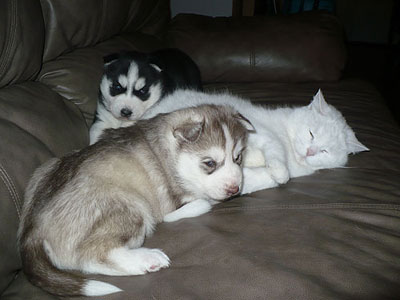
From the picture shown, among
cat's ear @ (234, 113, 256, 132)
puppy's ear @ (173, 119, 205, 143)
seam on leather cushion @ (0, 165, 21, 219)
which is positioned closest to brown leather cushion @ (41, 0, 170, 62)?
seam on leather cushion @ (0, 165, 21, 219)

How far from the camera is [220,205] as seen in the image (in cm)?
210

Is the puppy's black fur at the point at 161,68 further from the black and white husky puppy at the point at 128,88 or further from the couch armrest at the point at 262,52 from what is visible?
the couch armrest at the point at 262,52

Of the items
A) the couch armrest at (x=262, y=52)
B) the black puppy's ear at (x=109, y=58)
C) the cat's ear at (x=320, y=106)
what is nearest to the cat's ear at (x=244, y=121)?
the cat's ear at (x=320, y=106)

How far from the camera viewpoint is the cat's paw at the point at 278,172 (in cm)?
221

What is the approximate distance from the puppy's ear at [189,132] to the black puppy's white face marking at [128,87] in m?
1.01

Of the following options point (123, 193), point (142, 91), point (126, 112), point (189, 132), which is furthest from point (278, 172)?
point (142, 91)

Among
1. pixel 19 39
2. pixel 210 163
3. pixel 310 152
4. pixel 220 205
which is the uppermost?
pixel 19 39

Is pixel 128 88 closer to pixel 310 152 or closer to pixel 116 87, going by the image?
pixel 116 87

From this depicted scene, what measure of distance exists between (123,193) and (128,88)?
1457 mm

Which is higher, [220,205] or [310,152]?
[310,152]

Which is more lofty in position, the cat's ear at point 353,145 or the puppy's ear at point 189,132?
the puppy's ear at point 189,132

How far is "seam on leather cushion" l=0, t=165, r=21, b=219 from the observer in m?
1.82

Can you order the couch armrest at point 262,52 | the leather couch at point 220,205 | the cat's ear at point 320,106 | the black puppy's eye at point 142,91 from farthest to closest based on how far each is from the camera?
the couch armrest at point 262,52, the black puppy's eye at point 142,91, the cat's ear at point 320,106, the leather couch at point 220,205

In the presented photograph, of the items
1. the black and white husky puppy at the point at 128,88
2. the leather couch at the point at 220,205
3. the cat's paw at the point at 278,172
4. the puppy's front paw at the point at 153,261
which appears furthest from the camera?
the black and white husky puppy at the point at 128,88
